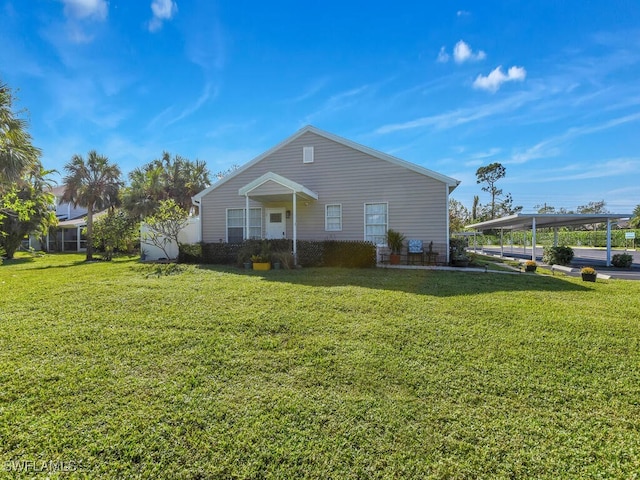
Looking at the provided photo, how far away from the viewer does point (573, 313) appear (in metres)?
5.18

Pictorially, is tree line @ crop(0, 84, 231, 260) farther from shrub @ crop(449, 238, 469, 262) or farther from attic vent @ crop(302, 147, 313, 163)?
shrub @ crop(449, 238, 469, 262)

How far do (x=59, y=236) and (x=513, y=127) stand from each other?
110ft

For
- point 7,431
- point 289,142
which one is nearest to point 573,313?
point 7,431

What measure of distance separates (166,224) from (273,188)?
A: 580 centimetres

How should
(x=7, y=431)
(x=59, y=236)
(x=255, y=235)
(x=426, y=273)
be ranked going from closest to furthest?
(x=7, y=431), (x=426, y=273), (x=255, y=235), (x=59, y=236)

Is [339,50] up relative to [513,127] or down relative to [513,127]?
up

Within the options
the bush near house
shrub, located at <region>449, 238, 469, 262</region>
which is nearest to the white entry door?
the bush near house

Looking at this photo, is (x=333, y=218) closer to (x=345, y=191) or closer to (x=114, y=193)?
(x=345, y=191)

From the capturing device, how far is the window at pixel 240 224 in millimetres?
13719

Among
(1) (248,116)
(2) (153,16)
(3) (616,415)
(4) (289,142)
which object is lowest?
(3) (616,415)

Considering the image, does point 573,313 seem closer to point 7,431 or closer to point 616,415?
point 616,415

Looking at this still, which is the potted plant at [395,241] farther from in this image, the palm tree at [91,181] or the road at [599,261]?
the palm tree at [91,181]

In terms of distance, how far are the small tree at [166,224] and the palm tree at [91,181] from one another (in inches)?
214

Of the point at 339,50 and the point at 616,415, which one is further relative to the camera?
the point at 339,50
